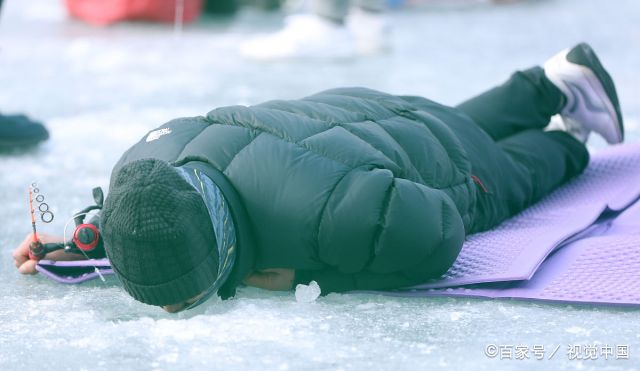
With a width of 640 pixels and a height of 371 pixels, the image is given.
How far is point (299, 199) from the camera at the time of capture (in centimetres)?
156

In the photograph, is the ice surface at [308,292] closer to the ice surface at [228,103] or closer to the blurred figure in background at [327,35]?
the ice surface at [228,103]

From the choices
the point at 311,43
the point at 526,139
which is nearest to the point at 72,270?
the point at 526,139

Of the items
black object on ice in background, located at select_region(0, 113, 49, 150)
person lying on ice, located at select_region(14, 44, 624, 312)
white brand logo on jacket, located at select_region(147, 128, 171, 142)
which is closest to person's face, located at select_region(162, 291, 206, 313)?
person lying on ice, located at select_region(14, 44, 624, 312)

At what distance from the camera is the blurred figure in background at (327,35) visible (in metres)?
3.80

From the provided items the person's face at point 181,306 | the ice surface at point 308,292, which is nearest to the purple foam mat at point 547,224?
the ice surface at point 308,292

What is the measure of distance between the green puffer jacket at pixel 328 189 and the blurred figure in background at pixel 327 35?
2066 mm

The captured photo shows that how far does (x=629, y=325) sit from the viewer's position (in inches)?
59.9

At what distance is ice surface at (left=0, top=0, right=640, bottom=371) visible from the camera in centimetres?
147

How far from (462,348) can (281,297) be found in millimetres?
340

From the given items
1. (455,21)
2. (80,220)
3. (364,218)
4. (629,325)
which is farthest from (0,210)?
(455,21)

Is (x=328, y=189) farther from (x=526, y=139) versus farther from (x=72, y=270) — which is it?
(x=526, y=139)

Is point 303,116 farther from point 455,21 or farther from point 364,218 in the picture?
point 455,21

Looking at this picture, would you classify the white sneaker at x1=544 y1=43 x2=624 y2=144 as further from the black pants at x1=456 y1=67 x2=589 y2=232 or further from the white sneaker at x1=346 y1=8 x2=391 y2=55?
the white sneaker at x1=346 y1=8 x2=391 y2=55

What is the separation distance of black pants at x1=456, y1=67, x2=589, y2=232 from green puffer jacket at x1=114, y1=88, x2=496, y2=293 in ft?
0.93
